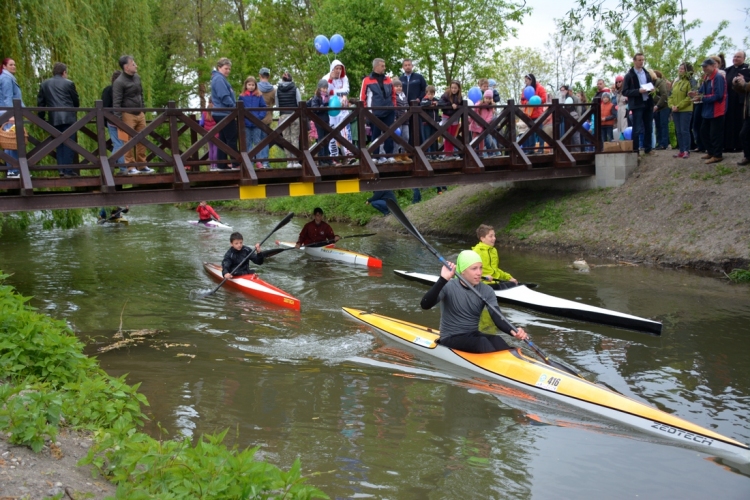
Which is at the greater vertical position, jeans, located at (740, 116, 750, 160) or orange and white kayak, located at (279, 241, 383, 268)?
jeans, located at (740, 116, 750, 160)

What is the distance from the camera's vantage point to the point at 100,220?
2577 cm

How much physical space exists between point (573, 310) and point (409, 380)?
3.45 metres

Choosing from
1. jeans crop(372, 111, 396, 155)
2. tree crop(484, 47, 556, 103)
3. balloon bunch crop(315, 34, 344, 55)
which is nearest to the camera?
jeans crop(372, 111, 396, 155)

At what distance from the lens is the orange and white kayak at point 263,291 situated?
11672 mm

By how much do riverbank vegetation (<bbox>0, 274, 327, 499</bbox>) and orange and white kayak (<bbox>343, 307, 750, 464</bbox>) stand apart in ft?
10.00

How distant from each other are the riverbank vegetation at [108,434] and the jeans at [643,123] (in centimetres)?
1401

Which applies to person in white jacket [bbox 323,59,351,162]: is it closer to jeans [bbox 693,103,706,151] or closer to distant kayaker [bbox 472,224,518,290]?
distant kayaker [bbox 472,224,518,290]

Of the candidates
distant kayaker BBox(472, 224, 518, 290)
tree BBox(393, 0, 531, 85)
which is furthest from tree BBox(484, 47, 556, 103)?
distant kayaker BBox(472, 224, 518, 290)

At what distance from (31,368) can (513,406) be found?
177 inches

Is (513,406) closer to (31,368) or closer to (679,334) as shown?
(679,334)

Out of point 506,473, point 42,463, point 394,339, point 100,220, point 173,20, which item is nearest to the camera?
point 42,463

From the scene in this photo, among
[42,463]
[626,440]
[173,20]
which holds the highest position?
[173,20]

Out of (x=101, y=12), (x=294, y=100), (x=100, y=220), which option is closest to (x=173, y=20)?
(x=100, y=220)

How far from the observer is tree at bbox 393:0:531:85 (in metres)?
27.4
